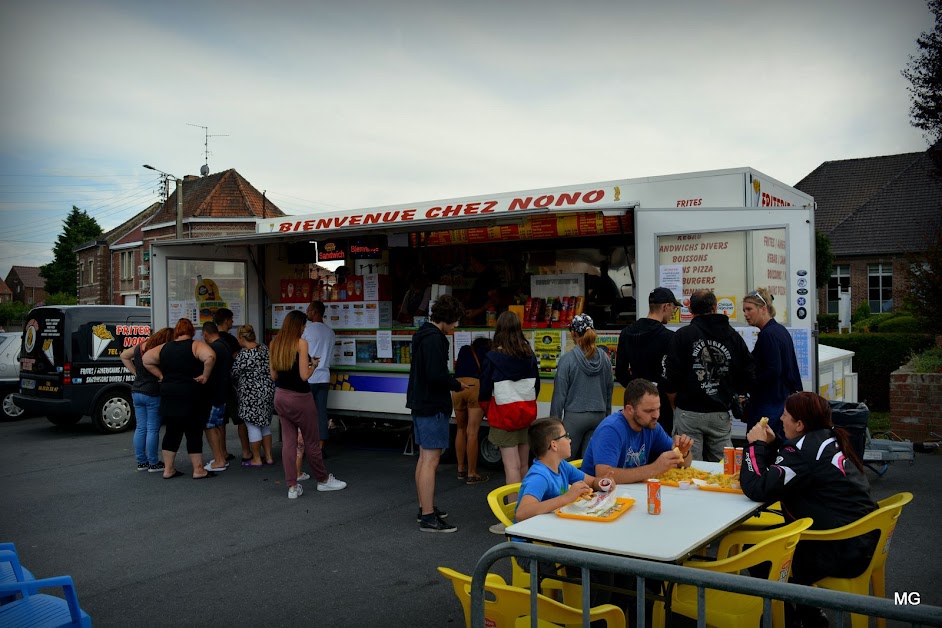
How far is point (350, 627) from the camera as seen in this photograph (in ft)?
14.4

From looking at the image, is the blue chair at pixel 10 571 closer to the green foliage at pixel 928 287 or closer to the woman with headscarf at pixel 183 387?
the woman with headscarf at pixel 183 387

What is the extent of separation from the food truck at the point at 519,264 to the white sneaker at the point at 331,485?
1.34 metres

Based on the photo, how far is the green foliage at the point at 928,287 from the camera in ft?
36.4

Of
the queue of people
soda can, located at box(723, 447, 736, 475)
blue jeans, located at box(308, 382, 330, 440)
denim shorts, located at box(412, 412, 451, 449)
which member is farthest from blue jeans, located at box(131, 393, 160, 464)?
soda can, located at box(723, 447, 736, 475)

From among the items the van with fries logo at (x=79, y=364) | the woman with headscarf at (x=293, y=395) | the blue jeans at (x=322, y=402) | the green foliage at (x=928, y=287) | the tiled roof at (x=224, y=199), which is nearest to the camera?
the woman with headscarf at (x=293, y=395)

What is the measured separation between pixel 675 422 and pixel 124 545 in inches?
175

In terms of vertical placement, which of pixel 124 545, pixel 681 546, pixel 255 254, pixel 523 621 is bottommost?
pixel 124 545

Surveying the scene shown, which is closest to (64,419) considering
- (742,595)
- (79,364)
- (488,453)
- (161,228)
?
(79,364)

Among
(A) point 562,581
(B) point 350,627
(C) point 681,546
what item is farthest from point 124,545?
(C) point 681,546

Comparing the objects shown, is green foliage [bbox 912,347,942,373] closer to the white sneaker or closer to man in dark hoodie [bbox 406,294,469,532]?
man in dark hoodie [bbox 406,294,469,532]

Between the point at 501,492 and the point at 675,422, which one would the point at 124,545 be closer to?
the point at 501,492

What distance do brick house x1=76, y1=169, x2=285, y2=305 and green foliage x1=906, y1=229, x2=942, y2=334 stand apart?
A: 2723 centimetres

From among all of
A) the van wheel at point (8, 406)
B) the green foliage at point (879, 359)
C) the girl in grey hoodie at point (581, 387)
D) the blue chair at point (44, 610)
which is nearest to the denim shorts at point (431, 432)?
the girl in grey hoodie at point (581, 387)

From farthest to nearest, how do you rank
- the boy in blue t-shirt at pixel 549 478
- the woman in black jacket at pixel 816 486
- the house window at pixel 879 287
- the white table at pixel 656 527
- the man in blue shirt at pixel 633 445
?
the house window at pixel 879 287
the man in blue shirt at pixel 633 445
the boy in blue t-shirt at pixel 549 478
the woman in black jacket at pixel 816 486
the white table at pixel 656 527
